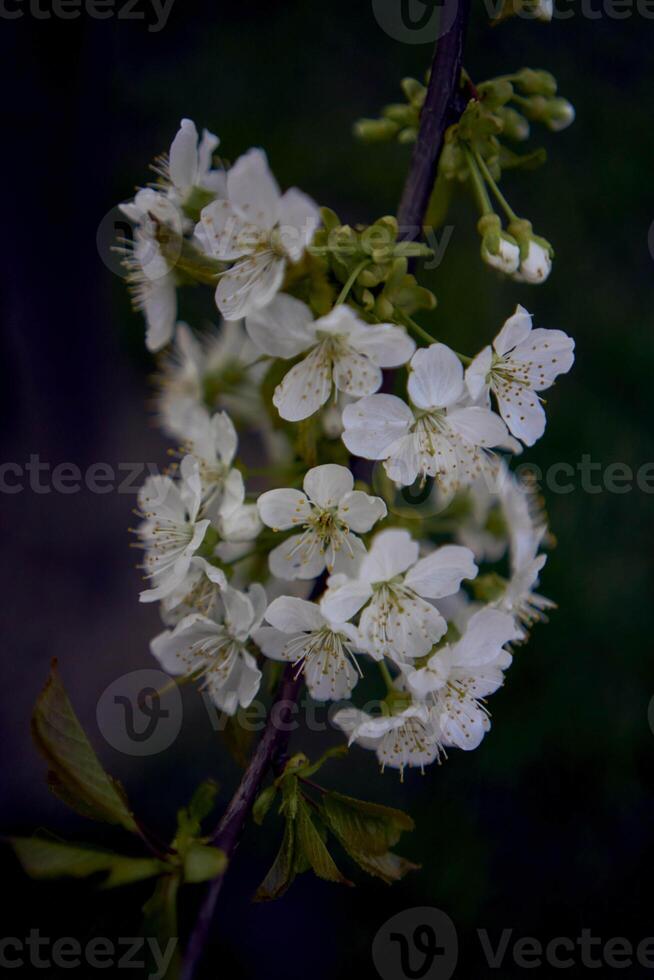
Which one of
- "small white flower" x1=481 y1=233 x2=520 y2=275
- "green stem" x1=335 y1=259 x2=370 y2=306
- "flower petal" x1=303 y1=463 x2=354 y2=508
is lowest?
"flower petal" x1=303 y1=463 x2=354 y2=508

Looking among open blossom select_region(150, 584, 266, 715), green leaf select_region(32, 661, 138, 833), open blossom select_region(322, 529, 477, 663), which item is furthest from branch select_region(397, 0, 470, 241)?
green leaf select_region(32, 661, 138, 833)

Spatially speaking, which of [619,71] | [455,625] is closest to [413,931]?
[455,625]

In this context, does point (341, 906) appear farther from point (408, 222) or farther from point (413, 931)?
point (408, 222)

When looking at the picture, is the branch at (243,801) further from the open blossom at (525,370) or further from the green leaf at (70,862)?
the open blossom at (525,370)

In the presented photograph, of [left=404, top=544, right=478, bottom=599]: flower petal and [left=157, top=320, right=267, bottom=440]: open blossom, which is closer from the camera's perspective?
[left=404, top=544, right=478, bottom=599]: flower petal

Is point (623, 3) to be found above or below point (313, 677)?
above

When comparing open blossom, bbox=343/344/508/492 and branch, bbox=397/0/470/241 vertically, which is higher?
branch, bbox=397/0/470/241

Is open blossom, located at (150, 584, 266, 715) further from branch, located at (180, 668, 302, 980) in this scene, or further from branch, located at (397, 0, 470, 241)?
branch, located at (397, 0, 470, 241)
